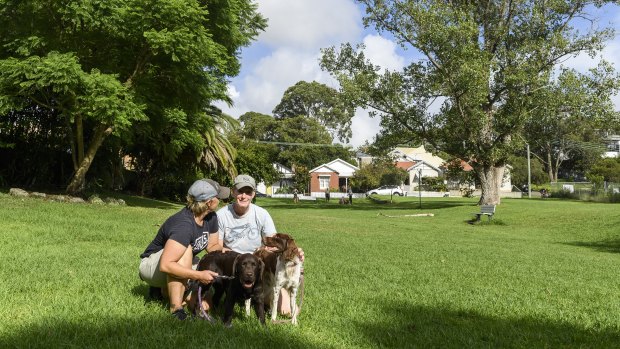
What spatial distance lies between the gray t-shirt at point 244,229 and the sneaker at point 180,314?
0.92m

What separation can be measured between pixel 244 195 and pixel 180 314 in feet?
4.47

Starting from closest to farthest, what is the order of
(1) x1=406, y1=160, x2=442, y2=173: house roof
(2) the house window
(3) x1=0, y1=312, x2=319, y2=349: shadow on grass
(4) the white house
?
(3) x1=0, y1=312, x2=319, y2=349: shadow on grass, (4) the white house, (2) the house window, (1) x1=406, y1=160, x2=442, y2=173: house roof

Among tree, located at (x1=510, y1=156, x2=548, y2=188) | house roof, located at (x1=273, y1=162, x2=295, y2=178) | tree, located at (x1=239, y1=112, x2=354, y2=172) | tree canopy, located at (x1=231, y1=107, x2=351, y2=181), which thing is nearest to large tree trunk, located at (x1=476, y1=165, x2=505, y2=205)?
tree canopy, located at (x1=231, y1=107, x2=351, y2=181)

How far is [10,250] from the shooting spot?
919 centimetres

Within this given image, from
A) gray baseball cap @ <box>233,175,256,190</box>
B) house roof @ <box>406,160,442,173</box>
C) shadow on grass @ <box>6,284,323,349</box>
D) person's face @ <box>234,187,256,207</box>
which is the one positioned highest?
house roof @ <box>406,160,442,173</box>

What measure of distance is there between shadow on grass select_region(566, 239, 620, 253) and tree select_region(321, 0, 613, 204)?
12174 millimetres

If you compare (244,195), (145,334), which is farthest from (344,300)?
(145,334)

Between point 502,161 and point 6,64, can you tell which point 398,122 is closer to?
point 502,161

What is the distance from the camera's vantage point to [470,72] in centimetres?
2991

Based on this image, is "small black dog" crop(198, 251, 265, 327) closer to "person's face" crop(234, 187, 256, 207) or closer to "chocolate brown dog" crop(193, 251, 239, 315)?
"chocolate brown dog" crop(193, 251, 239, 315)

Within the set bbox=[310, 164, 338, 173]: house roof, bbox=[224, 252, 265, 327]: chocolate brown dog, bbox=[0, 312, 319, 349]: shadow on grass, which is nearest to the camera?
bbox=[0, 312, 319, 349]: shadow on grass

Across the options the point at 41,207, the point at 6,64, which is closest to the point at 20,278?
the point at 41,207

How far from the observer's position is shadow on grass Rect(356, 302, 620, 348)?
16.1 ft

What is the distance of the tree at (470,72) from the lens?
31.4 metres
